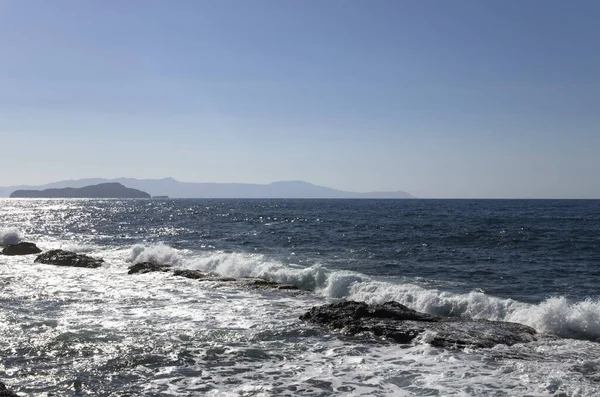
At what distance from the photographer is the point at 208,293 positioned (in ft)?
66.8

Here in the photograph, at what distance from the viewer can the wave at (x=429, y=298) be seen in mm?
15094

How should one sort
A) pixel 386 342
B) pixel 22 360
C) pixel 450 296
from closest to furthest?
pixel 22 360
pixel 386 342
pixel 450 296

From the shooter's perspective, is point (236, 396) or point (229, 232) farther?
point (229, 232)

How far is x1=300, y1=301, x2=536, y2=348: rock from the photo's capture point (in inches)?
513

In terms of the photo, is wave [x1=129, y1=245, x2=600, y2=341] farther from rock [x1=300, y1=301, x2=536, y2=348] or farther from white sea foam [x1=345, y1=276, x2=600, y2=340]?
rock [x1=300, y1=301, x2=536, y2=348]

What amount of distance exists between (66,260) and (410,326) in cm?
2311

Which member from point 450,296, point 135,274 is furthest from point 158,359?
point 135,274

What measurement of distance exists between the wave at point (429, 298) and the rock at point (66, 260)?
5169 mm

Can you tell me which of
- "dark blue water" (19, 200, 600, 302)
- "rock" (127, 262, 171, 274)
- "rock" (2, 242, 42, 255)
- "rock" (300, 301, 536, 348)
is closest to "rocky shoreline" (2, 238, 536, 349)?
"rock" (300, 301, 536, 348)

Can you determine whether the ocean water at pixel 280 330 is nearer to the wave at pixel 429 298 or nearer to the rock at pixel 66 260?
the wave at pixel 429 298

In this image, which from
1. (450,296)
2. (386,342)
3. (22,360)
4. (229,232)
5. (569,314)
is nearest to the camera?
(22,360)

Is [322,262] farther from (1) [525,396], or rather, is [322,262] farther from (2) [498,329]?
(1) [525,396]

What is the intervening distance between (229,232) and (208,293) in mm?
34810

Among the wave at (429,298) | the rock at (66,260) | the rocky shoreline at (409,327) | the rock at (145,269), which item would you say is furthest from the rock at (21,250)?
the rocky shoreline at (409,327)
